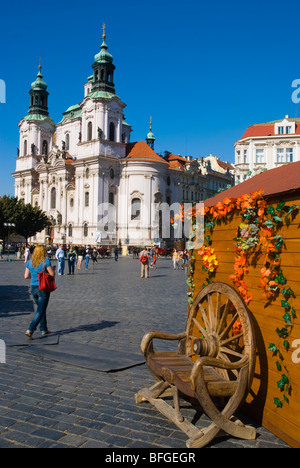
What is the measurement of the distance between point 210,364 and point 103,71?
63304mm

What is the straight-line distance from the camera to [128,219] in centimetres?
6125

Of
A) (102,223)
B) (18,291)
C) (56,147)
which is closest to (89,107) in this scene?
(56,147)

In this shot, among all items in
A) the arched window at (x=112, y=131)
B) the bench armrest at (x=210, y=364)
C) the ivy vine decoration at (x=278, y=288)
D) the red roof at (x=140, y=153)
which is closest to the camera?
the bench armrest at (x=210, y=364)

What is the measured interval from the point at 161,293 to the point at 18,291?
501 centimetres

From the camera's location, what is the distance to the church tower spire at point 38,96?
72.6 m

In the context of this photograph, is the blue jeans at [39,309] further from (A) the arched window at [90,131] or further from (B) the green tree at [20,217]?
(A) the arched window at [90,131]

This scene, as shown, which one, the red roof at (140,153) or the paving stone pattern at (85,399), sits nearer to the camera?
the paving stone pattern at (85,399)

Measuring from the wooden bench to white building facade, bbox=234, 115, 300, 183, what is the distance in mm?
41425

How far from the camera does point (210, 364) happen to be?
3.90 m

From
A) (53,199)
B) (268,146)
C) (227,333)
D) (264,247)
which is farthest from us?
(53,199)

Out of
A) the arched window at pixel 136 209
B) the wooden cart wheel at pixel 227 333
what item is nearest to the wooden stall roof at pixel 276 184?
the wooden cart wheel at pixel 227 333

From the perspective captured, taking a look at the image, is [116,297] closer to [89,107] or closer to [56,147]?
[89,107]

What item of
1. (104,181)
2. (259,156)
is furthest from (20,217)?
(259,156)

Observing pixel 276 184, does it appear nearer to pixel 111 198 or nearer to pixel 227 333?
pixel 227 333
